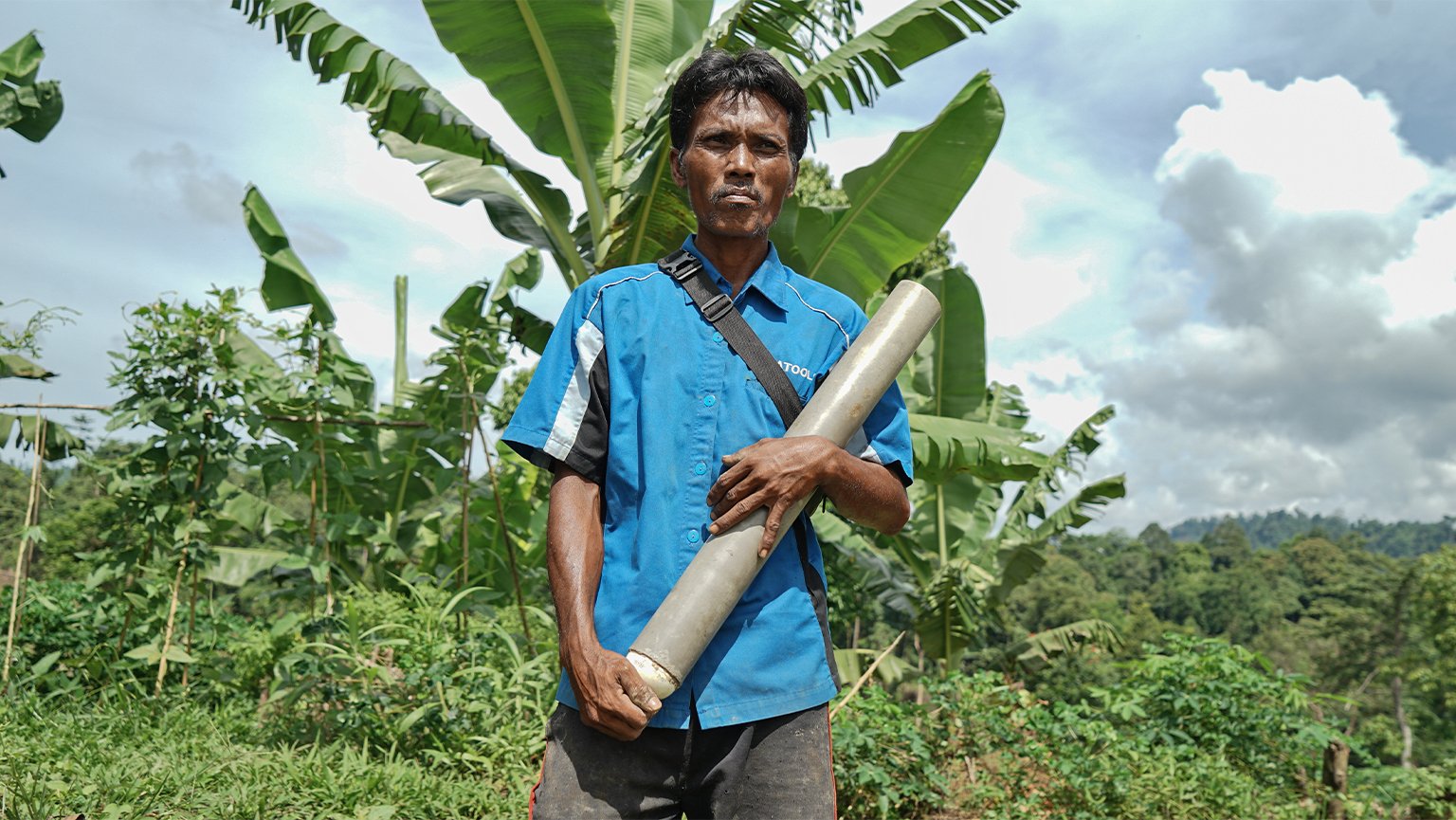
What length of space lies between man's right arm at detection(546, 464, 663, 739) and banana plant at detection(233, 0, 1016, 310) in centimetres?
386

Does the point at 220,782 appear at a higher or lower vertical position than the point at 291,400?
lower

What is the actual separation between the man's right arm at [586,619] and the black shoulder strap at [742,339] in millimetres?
326

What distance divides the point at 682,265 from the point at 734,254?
0.30ft

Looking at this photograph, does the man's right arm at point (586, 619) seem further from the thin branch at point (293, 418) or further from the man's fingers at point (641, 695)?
the thin branch at point (293, 418)

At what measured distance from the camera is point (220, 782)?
342cm

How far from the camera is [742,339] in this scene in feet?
5.63

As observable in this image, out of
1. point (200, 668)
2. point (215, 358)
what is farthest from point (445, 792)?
point (215, 358)

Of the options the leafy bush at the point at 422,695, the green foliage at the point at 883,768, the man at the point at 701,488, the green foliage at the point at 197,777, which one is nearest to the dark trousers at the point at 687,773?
the man at the point at 701,488

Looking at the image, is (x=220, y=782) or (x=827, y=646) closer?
(x=827, y=646)

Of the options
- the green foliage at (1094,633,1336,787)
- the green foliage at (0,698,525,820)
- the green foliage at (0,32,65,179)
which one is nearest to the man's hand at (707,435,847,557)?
the green foliage at (0,698,525,820)

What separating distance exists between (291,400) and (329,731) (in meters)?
1.47

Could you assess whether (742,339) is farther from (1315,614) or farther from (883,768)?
(1315,614)

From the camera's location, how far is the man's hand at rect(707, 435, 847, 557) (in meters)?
1.56

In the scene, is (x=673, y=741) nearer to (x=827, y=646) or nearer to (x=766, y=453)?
(x=827, y=646)
